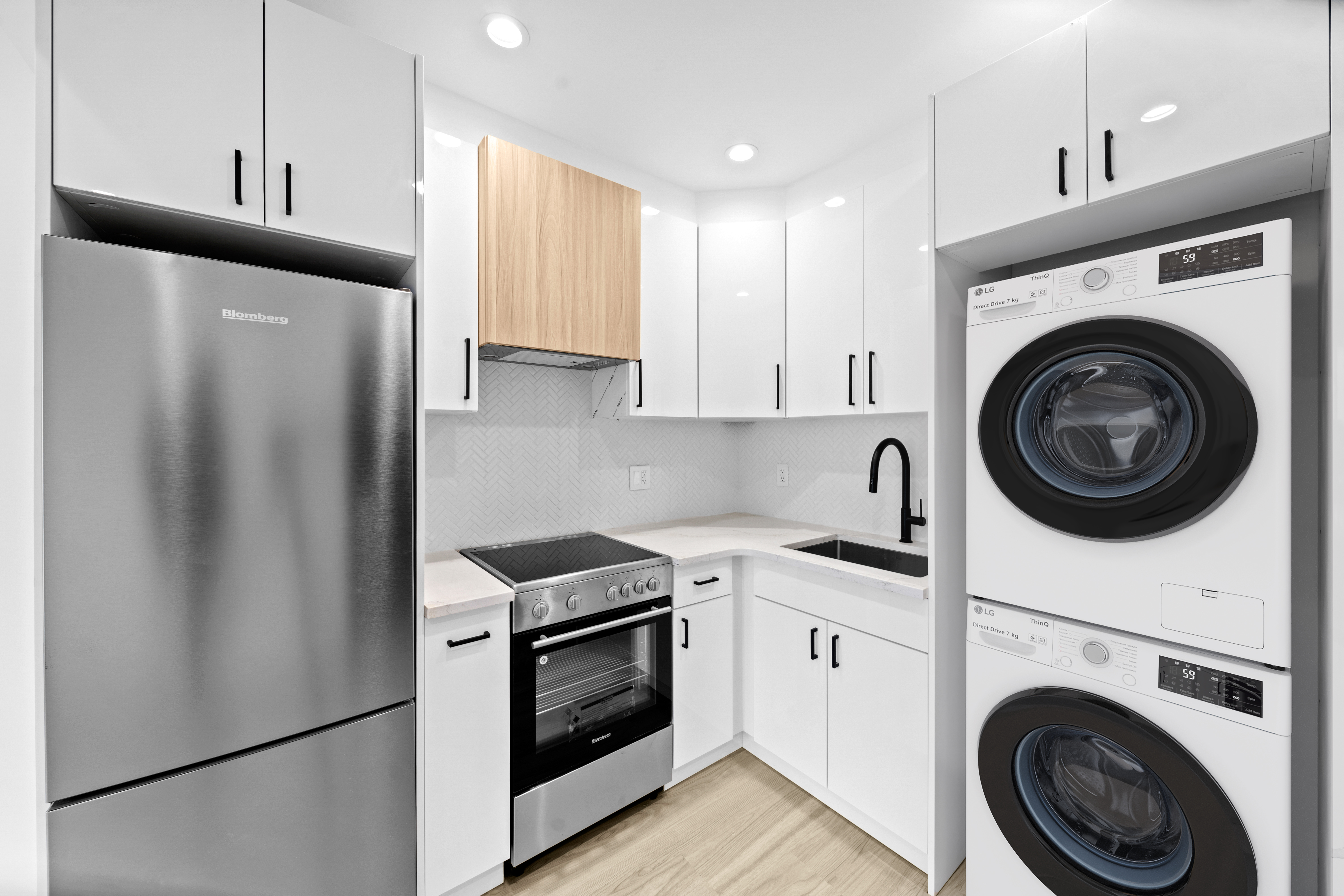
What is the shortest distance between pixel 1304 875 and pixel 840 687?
1082mm

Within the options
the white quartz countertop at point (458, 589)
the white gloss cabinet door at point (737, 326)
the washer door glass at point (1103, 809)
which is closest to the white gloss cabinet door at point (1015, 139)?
the white gloss cabinet door at point (737, 326)

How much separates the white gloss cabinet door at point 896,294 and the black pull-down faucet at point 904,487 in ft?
0.66

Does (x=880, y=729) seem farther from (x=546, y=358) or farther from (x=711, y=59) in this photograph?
(x=711, y=59)

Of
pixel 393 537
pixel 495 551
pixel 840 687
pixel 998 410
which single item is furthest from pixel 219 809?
pixel 998 410

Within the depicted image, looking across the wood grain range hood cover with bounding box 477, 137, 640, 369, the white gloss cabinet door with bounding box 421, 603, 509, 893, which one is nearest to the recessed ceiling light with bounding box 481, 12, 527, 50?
the wood grain range hood cover with bounding box 477, 137, 640, 369

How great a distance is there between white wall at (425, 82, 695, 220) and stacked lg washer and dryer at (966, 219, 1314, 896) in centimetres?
157

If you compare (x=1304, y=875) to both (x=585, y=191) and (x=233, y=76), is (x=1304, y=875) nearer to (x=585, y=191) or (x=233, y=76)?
(x=585, y=191)

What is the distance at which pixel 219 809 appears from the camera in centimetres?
113

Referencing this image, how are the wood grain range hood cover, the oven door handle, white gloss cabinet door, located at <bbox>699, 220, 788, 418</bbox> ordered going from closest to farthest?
the oven door handle → the wood grain range hood cover → white gloss cabinet door, located at <bbox>699, 220, 788, 418</bbox>

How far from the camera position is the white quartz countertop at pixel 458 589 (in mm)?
1446

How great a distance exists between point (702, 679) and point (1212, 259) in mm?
1915

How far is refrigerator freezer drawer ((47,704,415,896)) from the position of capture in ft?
3.38

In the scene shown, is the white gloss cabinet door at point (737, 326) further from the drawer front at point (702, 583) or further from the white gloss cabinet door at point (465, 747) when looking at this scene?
the white gloss cabinet door at point (465, 747)

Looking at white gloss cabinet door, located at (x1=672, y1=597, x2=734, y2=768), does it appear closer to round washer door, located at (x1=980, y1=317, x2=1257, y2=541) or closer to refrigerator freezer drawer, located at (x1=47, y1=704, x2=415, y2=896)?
refrigerator freezer drawer, located at (x1=47, y1=704, x2=415, y2=896)
